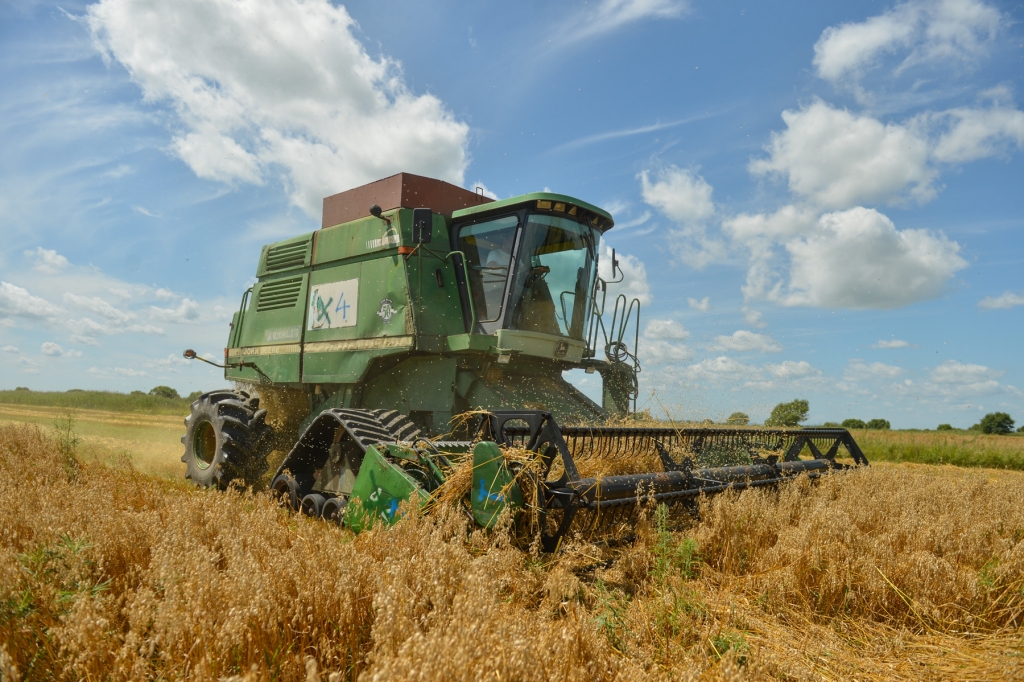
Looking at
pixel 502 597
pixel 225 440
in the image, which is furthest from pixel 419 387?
pixel 502 597

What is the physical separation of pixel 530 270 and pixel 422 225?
3.74ft

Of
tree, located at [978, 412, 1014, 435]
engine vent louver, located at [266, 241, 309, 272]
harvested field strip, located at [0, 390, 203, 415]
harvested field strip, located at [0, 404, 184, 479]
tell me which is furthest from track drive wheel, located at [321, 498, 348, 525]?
tree, located at [978, 412, 1014, 435]

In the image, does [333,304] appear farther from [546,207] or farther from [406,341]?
[546,207]

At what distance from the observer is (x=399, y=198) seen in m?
6.75

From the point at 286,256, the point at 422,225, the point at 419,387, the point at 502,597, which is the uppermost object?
the point at 286,256

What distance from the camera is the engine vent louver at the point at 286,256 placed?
7.93 metres

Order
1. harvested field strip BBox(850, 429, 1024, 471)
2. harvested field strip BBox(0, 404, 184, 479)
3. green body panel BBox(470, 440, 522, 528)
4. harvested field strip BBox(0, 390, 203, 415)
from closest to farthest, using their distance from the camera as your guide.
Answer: green body panel BBox(470, 440, 522, 528) → harvested field strip BBox(0, 404, 184, 479) → harvested field strip BBox(850, 429, 1024, 471) → harvested field strip BBox(0, 390, 203, 415)

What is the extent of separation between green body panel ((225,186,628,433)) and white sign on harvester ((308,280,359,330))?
0.04 ft

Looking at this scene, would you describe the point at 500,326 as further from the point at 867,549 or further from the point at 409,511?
the point at 867,549

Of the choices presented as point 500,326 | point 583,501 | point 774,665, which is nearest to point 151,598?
point 583,501

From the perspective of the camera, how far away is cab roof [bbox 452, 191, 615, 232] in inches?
240

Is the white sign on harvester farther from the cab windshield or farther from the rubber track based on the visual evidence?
the rubber track

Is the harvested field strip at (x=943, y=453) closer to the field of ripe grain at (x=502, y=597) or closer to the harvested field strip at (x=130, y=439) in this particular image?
the field of ripe grain at (x=502, y=597)

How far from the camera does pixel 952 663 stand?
2.49 m
